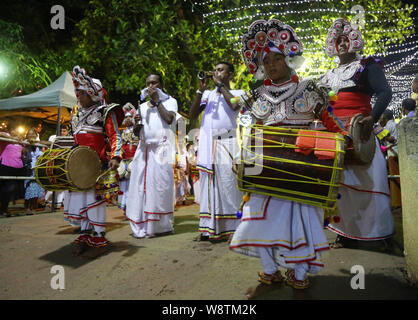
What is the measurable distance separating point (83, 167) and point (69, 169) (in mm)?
170

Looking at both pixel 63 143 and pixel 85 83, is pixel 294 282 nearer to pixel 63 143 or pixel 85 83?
pixel 63 143

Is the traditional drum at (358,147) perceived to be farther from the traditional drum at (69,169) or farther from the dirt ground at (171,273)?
the traditional drum at (69,169)

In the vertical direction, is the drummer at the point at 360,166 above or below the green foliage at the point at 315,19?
below

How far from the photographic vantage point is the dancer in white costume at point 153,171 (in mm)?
4730

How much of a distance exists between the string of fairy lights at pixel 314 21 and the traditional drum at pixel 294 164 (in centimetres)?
764

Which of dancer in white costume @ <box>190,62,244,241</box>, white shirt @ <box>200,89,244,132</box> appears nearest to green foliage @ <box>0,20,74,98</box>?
white shirt @ <box>200,89,244,132</box>

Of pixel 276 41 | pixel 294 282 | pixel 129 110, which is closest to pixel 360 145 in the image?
pixel 276 41

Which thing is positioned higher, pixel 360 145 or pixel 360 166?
pixel 360 145

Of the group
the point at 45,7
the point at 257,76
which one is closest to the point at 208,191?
the point at 257,76

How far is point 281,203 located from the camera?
8.14 ft

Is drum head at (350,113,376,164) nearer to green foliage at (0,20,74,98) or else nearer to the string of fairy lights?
the string of fairy lights

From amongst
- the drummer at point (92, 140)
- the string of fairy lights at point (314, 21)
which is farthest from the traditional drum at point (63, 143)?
the string of fairy lights at point (314, 21)

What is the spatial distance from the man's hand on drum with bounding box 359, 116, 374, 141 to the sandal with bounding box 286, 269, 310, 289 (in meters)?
1.52
